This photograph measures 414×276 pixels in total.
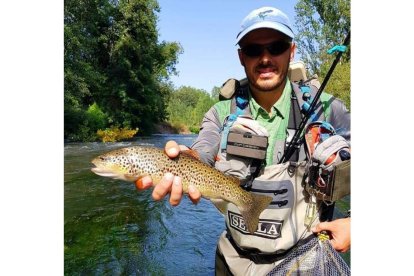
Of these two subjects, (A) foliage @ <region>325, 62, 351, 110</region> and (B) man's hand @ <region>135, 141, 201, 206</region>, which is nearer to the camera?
(B) man's hand @ <region>135, 141, 201, 206</region>

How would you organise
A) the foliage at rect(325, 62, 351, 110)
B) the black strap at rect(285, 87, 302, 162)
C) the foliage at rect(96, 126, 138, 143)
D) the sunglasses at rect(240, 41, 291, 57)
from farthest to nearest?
1. the foliage at rect(96, 126, 138, 143)
2. the foliage at rect(325, 62, 351, 110)
3. the sunglasses at rect(240, 41, 291, 57)
4. the black strap at rect(285, 87, 302, 162)

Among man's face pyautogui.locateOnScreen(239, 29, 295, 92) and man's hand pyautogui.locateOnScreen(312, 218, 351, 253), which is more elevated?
man's face pyautogui.locateOnScreen(239, 29, 295, 92)

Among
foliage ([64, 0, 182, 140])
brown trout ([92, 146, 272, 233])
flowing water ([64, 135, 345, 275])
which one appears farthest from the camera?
foliage ([64, 0, 182, 140])

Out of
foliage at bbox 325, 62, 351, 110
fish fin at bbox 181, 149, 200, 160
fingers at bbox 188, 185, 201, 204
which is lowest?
fingers at bbox 188, 185, 201, 204

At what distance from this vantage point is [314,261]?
227cm

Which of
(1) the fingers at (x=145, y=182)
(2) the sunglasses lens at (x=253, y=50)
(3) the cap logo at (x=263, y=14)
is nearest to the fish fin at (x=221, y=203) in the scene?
(1) the fingers at (x=145, y=182)

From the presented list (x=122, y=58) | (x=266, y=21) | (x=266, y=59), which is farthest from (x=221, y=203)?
(x=122, y=58)

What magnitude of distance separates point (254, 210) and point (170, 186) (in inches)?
22.6

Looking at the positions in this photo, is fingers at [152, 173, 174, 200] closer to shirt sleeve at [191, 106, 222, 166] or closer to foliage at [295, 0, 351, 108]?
shirt sleeve at [191, 106, 222, 166]


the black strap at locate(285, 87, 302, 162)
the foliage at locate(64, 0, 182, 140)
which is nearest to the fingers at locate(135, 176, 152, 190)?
the black strap at locate(285, 87, 302, 162)

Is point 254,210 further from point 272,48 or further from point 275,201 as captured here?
point 272,48

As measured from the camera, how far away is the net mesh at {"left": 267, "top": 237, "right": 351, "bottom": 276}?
7.25 feet
